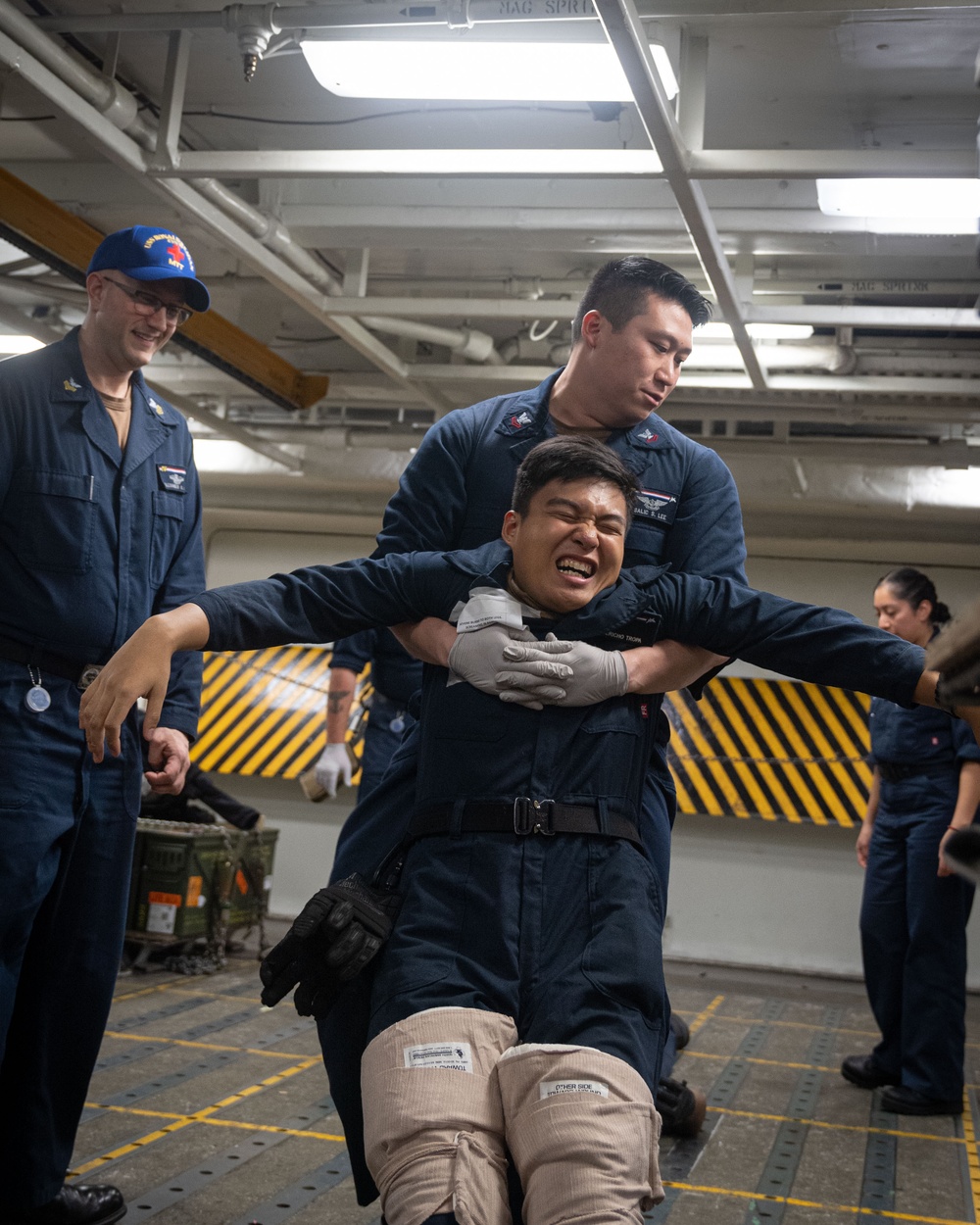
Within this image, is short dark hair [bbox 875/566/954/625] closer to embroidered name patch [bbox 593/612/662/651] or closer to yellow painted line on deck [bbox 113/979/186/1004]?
embroidered name patch [bbox 593/612/662/651]

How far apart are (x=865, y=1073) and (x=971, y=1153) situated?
0.90 m

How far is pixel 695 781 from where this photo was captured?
9.43 metres

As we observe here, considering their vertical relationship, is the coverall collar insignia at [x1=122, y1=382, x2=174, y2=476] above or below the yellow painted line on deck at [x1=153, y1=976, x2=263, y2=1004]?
above

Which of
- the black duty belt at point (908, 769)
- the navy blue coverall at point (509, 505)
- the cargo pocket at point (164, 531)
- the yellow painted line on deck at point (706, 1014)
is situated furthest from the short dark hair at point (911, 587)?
the cargo pocket at point (164, 531)

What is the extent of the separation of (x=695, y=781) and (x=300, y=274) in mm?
5152

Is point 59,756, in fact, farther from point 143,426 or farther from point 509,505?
point 509,505

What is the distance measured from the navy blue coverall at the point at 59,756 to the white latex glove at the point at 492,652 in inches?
43.7

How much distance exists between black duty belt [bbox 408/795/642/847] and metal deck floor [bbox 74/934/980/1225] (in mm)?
1700

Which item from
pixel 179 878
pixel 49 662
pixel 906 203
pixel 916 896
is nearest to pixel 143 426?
pixel 49 662

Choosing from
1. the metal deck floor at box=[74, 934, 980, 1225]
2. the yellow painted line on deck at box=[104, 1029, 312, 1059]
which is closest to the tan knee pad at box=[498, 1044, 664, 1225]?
the metal deck floor at box=[74, 934, 980, 1225]

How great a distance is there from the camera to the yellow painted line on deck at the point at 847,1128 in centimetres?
435

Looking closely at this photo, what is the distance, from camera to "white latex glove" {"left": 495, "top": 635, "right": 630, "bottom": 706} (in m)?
1.87

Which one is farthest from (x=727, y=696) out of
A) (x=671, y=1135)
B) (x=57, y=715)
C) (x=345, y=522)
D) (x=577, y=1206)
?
(x=577, y=1206)

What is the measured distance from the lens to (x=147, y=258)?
2.86m
